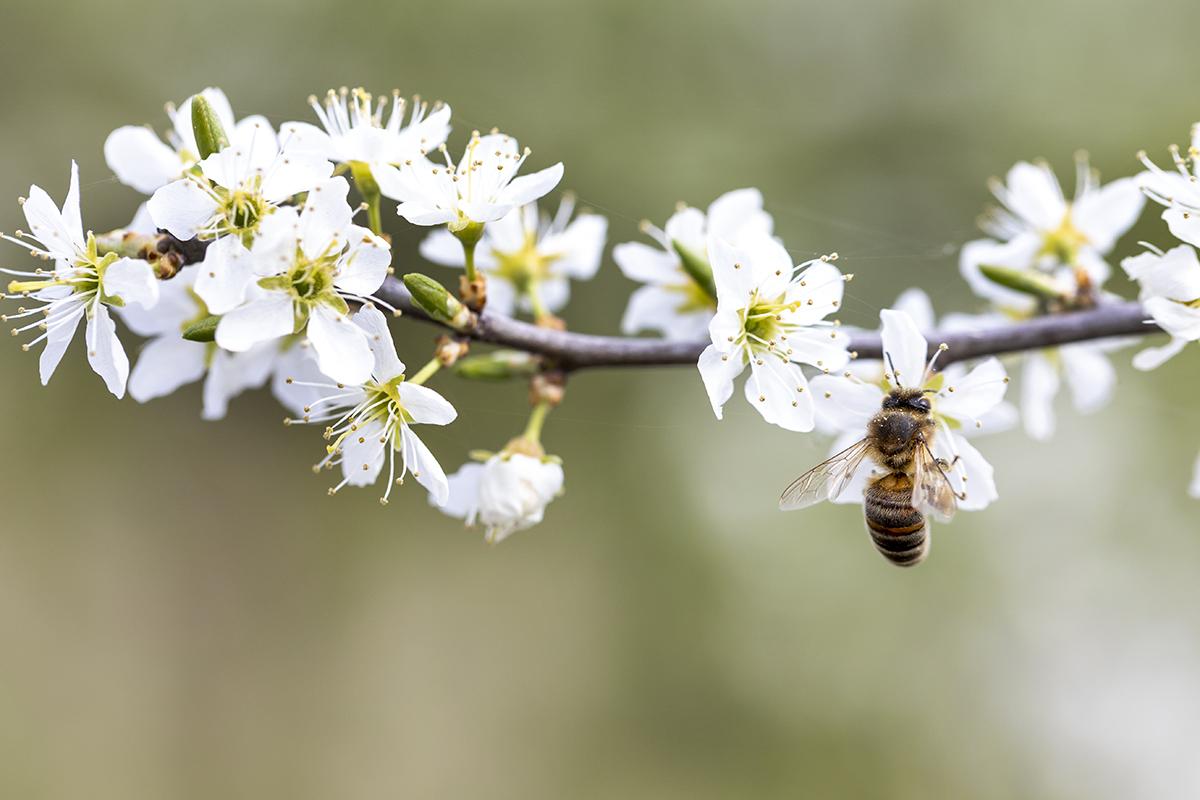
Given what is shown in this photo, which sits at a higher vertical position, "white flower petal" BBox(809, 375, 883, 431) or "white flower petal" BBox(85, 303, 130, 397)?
"white flower petal" BBox(809, 375, 883, 431)

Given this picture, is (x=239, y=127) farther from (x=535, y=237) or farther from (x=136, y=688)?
(x=136, y=688)

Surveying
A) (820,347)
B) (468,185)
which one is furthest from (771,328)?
(468,185)

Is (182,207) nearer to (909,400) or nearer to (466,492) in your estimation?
(466,492)

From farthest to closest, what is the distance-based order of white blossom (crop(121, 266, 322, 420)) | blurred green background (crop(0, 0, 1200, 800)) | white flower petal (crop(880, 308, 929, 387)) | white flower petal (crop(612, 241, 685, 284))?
blurred green background (crop(0, 0, 1200, 800)) → white flower petal (crop(612, 241, 685, 284)) → white blossom (crop(121, 266, 322, 420)) → white flower petal (crop(880, 308, 929, 387))

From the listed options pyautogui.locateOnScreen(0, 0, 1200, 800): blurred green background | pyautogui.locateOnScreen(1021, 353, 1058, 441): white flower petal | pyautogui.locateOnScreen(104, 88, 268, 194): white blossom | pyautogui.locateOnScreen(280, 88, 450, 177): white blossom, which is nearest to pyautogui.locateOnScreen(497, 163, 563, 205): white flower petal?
pyautogui.locateOnScreen(280, 88, 450, 177): white blossom

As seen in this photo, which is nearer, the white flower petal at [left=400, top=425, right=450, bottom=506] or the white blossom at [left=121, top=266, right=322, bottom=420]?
the white flower petal at [left=400, top=425, right=450, bottom=506]

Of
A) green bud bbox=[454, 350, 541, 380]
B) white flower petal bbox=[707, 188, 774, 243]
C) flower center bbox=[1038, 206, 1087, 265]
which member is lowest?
green bud bbox=[454, 350, 541, 380]

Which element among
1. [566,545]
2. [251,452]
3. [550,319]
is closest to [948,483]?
[550,319]

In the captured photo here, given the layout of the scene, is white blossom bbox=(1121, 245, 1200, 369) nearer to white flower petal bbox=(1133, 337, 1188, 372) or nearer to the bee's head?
white flower petal bbox=(1133, 337, 1188, 372)
